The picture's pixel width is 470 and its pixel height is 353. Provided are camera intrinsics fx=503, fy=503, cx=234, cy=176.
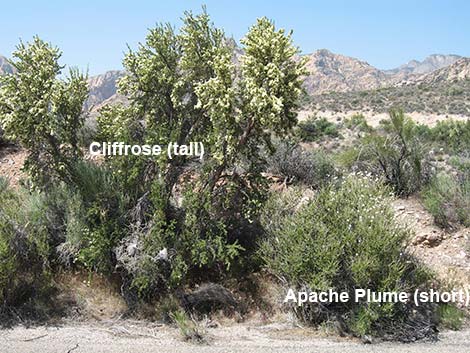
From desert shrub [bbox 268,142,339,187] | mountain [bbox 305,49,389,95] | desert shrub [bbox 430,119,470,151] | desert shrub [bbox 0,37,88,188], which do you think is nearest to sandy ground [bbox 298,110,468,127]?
desert shrub [bbox 430,119,470,151]

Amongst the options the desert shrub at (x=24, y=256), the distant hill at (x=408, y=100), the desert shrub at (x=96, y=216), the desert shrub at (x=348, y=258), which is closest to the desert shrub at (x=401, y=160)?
the desert shrub at (x=348, y=258)

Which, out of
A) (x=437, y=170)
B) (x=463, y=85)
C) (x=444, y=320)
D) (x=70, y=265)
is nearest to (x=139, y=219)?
(x=70, y=265)

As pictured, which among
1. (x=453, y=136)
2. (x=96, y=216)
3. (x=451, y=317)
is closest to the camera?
(x=451, y=317)

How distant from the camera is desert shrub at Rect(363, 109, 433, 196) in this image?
41.1 ft

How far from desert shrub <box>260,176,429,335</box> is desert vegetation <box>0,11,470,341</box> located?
2 cm

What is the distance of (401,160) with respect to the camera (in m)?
12.9

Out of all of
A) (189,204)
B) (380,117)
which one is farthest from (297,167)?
(380,117)

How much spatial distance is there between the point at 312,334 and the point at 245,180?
2967 millimetres

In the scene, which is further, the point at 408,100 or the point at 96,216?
the point at 408,100

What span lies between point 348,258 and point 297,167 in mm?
5286

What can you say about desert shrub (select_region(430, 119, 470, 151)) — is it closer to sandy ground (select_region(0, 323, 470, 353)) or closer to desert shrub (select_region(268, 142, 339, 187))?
desert shrub (select_region(268, 142, 339, 187))

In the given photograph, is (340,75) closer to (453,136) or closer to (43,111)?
(453,136)

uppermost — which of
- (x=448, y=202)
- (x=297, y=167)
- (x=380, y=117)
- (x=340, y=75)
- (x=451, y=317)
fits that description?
(x=340, y=75)

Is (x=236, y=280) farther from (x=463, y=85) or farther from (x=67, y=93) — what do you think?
(x=463, y=85)
